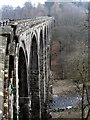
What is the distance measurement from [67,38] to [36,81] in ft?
131

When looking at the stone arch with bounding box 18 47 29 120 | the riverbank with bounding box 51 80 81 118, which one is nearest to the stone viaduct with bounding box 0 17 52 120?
the stone arch with bounding box 18 47 29 120

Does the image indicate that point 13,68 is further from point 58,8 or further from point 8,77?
point 58,8

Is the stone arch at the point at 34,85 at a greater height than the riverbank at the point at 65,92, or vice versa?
the stone arch at the point at 34,85

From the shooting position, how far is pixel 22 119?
19656 mm

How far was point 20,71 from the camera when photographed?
1731cm

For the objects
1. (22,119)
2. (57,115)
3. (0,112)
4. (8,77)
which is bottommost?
(57,115)

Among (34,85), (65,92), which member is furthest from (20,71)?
(65,92)

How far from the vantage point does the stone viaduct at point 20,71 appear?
9.09 metres

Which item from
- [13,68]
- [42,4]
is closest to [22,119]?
[13,68]

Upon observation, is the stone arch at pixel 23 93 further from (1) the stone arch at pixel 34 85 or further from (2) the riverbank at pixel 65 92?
(2) the riverbank at pixel 65 92

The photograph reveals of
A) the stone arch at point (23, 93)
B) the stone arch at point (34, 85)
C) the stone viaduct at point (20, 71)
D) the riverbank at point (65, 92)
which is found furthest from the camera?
the riverbank at point (65, 92)

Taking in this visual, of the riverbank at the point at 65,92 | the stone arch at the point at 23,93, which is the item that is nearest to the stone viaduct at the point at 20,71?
the stone arch at the point at 23,93

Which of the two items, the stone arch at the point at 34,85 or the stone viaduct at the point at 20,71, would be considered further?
the stone arch at the point at 34,85

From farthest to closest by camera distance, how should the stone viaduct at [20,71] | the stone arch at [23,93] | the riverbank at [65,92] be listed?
the riverbank at [65,92]
the stone arch at [23,93]
the stone viaduct at [20,71]
